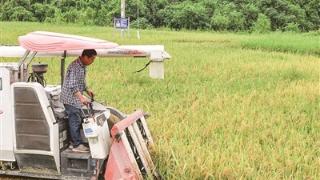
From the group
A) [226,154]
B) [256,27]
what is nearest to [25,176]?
[226,154]

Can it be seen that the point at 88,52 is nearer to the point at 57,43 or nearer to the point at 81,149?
the point at 57,43

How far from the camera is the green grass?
5.67 m

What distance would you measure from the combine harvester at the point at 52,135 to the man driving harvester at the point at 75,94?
123 millimetres

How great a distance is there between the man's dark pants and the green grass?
3.07 ft

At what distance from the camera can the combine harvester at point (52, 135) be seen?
216 inches

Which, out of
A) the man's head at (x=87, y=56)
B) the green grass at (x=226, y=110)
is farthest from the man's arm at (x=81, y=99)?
the green grass at (x=226, y=110)

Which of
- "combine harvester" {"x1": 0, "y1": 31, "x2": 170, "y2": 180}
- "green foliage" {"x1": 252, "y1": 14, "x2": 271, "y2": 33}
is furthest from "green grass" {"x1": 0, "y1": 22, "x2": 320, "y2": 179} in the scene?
"green foliage" {"x1": 252, "y1": 14, "x2": 271, "y2": 33}

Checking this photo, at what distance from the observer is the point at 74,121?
19.4 feet

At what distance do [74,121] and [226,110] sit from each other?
3345mm

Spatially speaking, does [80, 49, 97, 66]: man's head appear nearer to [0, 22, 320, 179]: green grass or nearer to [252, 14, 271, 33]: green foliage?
[0, 22, 320, 179]: green grass

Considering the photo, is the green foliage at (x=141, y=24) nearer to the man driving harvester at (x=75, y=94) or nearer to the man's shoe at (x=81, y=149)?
the man driving harvester at (x=75, y=94)

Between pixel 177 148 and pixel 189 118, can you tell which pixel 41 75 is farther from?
pixel 189 118

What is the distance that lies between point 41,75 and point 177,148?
1.84 m

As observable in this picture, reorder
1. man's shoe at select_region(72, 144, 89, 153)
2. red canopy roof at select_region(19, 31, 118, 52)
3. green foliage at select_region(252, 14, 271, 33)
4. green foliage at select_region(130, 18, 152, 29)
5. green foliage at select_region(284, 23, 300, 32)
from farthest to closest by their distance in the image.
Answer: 1. green foliage at select_region(130, 18, 152, 29)
2. green foliage at select_region(284, 23, 300, 32)
3. green foliage at select_region(252, 14, 271, 33)
4. man's shoe at select_region(72, 144, 89, 153)
5. red canopy roof at select_region(19, 31, 118, 52)
